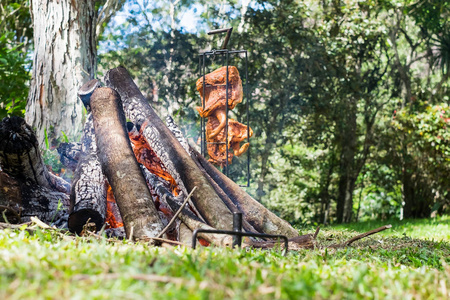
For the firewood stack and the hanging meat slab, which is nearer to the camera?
the firewood stack

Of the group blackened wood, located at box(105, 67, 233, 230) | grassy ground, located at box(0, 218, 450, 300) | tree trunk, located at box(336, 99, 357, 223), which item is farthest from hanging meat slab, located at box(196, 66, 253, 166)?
tree trunk, located at box(336, 99, 357, 223)

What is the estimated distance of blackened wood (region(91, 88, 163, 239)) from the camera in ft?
9.85

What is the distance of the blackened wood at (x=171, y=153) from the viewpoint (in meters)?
3.31

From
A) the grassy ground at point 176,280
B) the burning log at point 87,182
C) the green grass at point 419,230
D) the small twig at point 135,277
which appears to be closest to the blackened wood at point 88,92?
the burning log at point 87,182

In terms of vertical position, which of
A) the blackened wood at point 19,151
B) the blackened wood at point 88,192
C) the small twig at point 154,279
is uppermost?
the blackened wood at point 19,151

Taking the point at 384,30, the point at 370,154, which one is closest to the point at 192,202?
the point at 384,30

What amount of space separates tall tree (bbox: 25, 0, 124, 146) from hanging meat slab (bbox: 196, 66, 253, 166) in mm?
1706

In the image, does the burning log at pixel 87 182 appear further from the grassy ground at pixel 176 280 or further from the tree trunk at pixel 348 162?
the tree trunk at pixel 348 162

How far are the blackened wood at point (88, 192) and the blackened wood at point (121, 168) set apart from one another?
0.16 m

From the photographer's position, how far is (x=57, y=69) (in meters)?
5.85

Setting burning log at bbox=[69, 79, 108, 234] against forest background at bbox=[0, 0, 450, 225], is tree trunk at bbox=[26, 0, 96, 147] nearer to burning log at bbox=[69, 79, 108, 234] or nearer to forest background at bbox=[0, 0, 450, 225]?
burning log at bbox=[69, 79, 108, 234]

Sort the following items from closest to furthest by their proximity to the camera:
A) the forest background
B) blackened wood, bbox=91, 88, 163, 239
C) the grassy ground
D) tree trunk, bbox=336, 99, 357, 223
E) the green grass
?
the grassy ground, blackened wood, bbox=91, 88, 163, 239, the green grass, the forest background, tree trunk, bbox=336, 99, 357, 223

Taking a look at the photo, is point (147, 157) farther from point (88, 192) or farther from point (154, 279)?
point (154, 279)

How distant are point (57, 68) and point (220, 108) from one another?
7.44 ft
